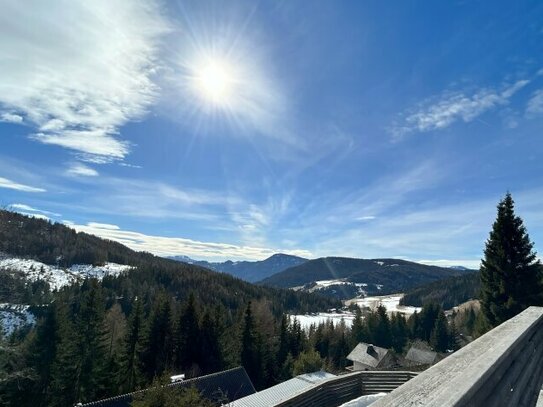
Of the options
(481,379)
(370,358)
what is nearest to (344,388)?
(481,379)

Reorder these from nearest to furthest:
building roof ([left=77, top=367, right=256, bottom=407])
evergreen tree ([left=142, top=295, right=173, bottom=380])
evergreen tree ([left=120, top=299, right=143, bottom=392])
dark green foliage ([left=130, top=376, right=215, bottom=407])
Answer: dark green foliage ([left=130, top=376, right=215, bottom=407]), building roof ([left=77, top=367, right=256, bottom=407]), evergreen tree ([left=120, top=299, right=143, bottom=392]), evergreen tree ([left=142, top=295, right=173, bottom=380])

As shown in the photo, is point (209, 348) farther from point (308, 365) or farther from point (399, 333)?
point (399, 333)

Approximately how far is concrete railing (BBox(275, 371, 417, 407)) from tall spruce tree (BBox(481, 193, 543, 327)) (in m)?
12.3

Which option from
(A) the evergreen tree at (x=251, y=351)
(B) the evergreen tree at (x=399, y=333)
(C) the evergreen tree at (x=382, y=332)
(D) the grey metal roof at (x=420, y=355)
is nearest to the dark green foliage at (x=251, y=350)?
(A) the evergreen tree at (x=251, y=351)

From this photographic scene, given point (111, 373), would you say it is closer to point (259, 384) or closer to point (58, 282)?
point (259, 384)

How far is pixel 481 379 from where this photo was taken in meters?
1.50

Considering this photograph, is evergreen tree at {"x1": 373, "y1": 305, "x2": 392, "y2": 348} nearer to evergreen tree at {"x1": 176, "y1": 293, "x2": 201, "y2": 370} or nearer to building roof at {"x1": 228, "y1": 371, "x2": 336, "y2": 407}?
evergreen tree at {"x1": 176, "y1": 293, "x2": 201, "y2": 370}

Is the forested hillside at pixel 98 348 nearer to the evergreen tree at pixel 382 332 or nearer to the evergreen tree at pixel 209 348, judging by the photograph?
the evergreen tree at pixel 209 348

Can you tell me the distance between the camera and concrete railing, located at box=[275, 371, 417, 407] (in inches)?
320

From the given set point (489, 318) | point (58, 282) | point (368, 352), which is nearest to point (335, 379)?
point (489, 318)

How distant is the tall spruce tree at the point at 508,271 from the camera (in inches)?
748

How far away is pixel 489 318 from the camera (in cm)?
2002

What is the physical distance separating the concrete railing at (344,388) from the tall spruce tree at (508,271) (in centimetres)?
1230

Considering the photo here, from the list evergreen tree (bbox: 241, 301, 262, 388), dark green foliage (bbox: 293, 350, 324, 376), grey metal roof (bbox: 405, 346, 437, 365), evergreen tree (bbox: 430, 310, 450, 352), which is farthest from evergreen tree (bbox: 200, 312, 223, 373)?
evergreen tree (bbox: 430, 310, 450, 352)
